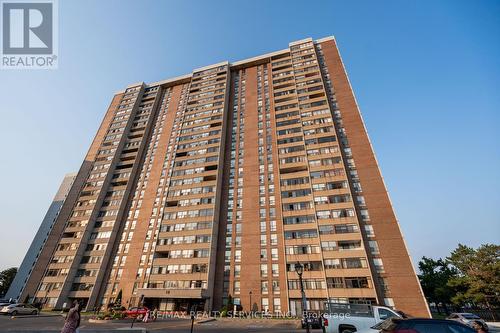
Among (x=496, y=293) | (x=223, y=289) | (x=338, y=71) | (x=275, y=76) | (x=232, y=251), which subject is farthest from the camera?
(x=275, y=76)

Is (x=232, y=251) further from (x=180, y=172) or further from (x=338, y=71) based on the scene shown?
(x=338, y=71)

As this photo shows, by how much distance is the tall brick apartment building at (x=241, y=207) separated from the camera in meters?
40.1

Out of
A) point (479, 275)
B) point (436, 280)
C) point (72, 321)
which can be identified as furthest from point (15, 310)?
point (436, 280)

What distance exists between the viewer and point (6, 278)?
8819 cm

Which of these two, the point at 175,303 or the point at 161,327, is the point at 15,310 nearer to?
the point at 175,303

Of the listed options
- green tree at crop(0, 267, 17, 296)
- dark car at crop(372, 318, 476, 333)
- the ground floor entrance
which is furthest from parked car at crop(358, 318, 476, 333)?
green tree at crop(0, 267, 17, 296)

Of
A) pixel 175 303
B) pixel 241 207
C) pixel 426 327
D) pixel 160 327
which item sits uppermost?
pixel 241 207

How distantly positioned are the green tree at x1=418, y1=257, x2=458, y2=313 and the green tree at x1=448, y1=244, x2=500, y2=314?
6738mm

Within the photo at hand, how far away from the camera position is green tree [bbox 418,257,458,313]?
162ft

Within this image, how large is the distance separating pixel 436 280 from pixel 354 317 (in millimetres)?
57114

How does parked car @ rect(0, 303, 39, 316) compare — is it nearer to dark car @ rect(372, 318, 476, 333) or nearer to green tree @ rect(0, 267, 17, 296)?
dark car @ rect(372, 318, 476, 333)

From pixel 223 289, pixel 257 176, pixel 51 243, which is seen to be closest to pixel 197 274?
pixel 223 289

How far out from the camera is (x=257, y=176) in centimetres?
5262

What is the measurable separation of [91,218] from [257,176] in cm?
3987
